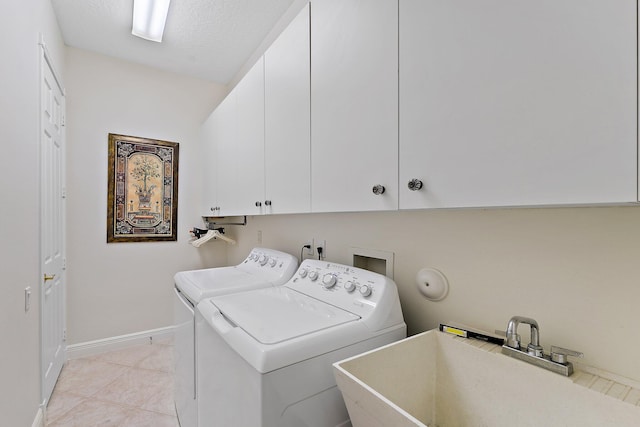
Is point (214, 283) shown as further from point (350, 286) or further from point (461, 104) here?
point (461, 104)

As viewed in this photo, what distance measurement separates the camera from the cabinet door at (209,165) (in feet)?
8.75

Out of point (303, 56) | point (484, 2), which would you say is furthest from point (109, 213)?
point (484, 2)

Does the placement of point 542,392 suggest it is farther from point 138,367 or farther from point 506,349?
point 138,367

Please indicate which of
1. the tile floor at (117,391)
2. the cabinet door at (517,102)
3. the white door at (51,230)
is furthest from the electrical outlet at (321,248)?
the white door at (51,230)

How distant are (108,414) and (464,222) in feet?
8.08

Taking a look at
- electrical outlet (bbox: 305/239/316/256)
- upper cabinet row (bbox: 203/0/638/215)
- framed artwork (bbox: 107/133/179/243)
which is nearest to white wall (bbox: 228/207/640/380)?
upper cabinet row (bbox: 203/0/638/215)

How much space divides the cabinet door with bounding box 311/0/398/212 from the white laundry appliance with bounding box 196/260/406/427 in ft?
1.28

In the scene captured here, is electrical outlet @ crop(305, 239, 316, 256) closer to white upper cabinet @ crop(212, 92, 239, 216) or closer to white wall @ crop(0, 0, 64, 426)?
white upper cabinet @ crop(212, 92, 239, 216)

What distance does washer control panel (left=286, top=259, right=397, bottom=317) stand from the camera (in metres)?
1.16

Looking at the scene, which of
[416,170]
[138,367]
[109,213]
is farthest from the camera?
[109,213]

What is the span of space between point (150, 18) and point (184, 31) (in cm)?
25

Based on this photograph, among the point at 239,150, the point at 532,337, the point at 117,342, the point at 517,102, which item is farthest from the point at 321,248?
the point at 117,342

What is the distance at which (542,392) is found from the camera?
30.7 inches

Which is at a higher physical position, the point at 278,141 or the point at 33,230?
the point at 278,141
